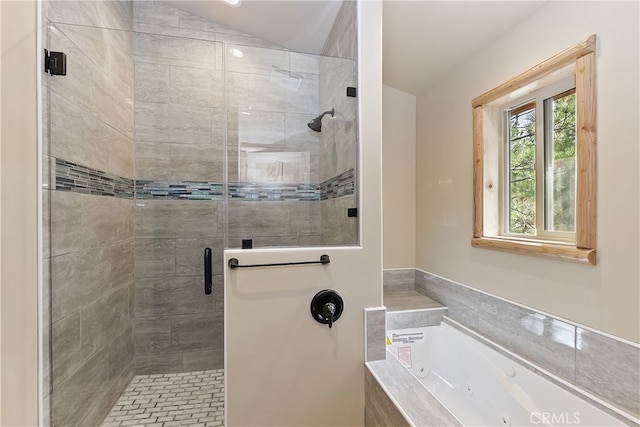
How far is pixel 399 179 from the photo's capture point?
112 inches

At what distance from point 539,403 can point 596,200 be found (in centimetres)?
108

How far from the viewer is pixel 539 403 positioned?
150 cm

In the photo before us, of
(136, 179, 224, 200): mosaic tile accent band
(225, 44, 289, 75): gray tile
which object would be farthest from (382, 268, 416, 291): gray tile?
(225, 44, 289, 75): gray tile

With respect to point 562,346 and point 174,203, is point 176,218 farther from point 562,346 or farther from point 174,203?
point 562,346

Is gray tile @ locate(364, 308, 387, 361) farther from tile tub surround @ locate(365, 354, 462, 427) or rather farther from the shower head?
the shower head

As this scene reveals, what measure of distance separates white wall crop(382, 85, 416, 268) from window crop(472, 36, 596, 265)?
80 cm

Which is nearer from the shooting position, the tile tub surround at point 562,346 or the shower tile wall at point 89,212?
the tile tub surround at point 562,346

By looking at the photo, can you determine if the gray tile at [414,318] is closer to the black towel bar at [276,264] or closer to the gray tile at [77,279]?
the black towel bar at [276,264]

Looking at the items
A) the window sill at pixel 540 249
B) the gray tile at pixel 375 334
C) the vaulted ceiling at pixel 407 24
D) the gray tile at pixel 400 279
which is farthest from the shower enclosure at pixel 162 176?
the gray tile at pixel 400 279

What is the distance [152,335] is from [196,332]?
33 cm

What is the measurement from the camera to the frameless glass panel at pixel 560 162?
5.26ft

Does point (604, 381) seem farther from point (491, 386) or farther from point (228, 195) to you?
point (228, 195)

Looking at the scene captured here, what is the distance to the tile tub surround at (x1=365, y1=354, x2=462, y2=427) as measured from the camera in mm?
1092

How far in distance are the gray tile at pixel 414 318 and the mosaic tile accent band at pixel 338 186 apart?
113cm
